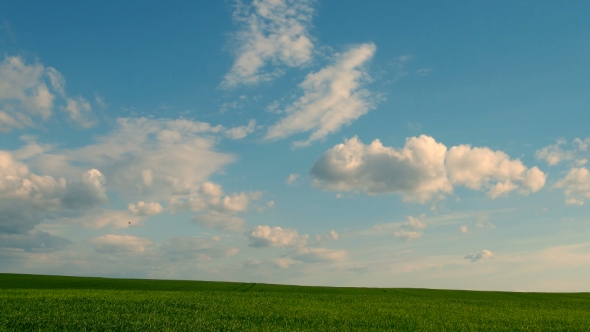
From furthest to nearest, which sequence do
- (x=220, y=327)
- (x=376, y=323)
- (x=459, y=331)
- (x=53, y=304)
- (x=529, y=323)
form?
(x=53, y=304)
(x=529, y=323)
(x=376, y=323)
(x=459, y=331)
(x=220, y=327)

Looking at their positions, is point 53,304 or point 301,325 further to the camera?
point 53,304

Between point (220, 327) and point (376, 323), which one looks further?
point (376, 323)

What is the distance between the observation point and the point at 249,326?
23.4 meters

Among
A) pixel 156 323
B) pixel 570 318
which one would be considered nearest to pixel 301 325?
pixel 156 323

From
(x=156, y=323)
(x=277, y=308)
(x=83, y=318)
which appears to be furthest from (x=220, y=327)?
(x=277, y=308)

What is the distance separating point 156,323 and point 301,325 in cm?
782

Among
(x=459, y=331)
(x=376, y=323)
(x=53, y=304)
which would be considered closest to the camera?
(x=459, y=331)

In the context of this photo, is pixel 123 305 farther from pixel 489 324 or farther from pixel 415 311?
pixel 489 324

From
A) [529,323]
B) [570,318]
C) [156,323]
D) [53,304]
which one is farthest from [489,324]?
[53,304]

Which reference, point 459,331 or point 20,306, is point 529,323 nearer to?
point 459,331

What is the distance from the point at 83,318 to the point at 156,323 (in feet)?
15.0

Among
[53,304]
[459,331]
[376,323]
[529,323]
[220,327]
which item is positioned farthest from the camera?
[53,304]

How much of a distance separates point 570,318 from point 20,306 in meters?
38.3

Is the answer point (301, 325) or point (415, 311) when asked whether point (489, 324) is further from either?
point (301, 325)
